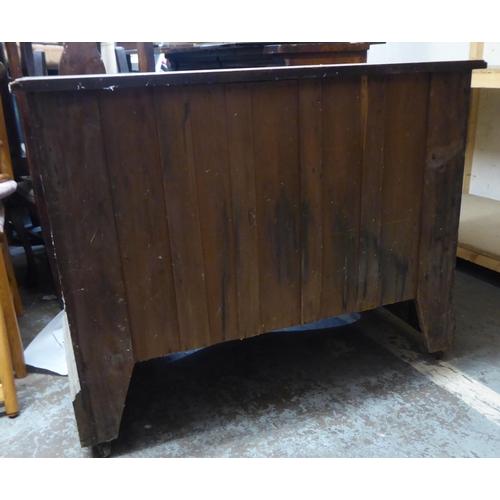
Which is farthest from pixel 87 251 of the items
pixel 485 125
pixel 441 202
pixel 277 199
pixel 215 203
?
pixel 485 125

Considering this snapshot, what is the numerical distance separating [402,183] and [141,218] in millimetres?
670

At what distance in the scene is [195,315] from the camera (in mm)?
1187

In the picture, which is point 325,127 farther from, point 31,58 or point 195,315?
point 31,58

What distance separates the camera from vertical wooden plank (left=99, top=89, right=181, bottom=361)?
1011mm

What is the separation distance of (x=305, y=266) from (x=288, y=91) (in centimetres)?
43

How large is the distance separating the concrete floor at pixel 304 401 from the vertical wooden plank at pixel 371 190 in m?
0.27

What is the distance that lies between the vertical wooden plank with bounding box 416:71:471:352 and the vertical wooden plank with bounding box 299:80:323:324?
311 millimetres

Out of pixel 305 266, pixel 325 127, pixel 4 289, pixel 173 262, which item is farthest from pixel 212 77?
pixel 4 289

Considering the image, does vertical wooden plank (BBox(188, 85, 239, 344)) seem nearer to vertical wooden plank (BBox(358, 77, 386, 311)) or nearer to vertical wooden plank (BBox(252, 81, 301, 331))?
vertical wooden plank (BBox(252, 81, 301, 331))

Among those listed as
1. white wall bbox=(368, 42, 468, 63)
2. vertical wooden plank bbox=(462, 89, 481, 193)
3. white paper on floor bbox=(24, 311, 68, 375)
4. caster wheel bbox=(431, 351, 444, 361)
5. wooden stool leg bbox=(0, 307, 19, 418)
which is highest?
white wall bbox=(368, 42, 468, 63)

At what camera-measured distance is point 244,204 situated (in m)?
1.15

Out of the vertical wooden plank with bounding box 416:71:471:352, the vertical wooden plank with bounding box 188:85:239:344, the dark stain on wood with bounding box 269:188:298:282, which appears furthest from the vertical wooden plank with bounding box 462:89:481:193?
the vertical wooden plank with bounding box 188:85:239:344

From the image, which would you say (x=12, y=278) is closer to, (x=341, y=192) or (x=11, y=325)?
(x=11, y=325)

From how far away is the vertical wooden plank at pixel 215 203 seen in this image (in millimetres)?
1058
